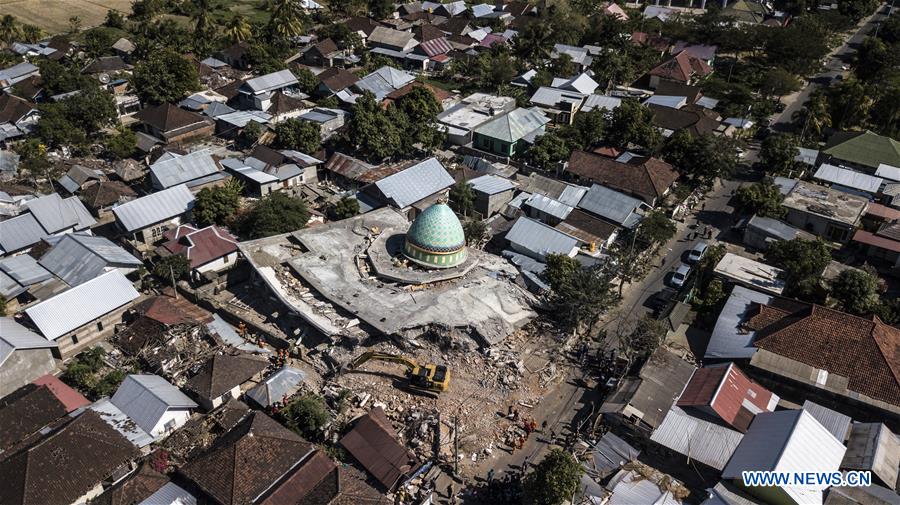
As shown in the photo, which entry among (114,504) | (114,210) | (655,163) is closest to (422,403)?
(114,504)

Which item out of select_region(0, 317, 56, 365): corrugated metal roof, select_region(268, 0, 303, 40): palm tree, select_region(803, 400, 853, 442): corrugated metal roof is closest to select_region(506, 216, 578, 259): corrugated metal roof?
select_region(803, 400, 853, 442): corrugated metal roof

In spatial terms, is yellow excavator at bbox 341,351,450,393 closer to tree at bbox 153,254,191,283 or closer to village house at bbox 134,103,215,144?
tree at bbox 153,254,191,283

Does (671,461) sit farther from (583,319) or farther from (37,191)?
(37,191)

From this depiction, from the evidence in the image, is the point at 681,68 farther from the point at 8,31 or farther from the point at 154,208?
the point at 8,31

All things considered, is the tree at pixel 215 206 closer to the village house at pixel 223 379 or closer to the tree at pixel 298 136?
the tree at pixel 298 136

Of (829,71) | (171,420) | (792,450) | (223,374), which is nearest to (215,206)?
(223,374)

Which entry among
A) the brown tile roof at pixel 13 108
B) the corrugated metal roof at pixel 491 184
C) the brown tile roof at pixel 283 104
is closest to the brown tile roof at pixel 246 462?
the corrugated metal roof at pixel 491 184
